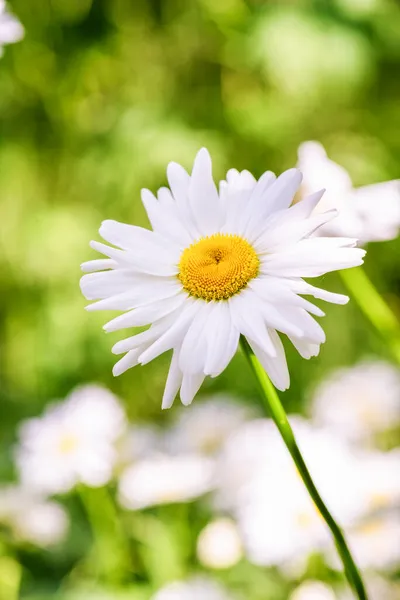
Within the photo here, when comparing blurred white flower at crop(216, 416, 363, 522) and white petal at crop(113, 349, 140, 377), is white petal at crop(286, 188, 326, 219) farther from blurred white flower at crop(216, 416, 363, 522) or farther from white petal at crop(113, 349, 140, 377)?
blurred white flower at crop(216, 416, 363, 522)

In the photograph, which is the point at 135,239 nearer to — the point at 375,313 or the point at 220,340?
the point at 220,340

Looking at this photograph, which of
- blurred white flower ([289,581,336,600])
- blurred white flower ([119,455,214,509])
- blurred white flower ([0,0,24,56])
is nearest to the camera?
blurred white flower ([0,0,24,56])

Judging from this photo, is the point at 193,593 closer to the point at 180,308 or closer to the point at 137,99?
the point at 180,308

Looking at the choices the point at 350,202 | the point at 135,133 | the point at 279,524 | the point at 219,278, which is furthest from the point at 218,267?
the point at 135,133

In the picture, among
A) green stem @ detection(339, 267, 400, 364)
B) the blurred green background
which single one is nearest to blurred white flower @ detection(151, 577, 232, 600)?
green stem @ detection(339, 267, 400, 364)

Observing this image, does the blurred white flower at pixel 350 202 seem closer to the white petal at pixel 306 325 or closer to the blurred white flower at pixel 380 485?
the white petal at pixel 306 325

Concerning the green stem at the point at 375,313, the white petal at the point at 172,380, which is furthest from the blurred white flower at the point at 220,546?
the white petal at the point at 172,380

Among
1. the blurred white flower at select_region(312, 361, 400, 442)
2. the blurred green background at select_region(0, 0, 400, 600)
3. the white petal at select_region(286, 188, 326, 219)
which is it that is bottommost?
the white petal at select_region(286, 188, 326, 219)
